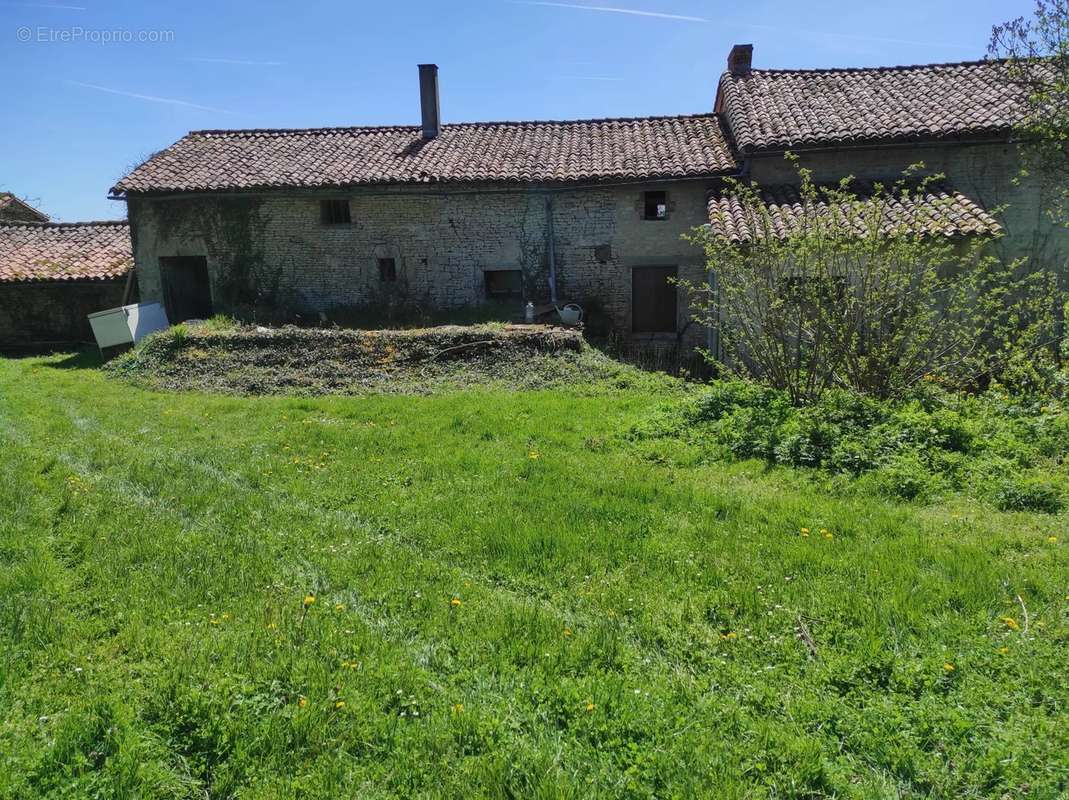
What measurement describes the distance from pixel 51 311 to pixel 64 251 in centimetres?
229

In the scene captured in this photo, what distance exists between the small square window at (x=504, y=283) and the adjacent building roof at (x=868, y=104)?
628cm

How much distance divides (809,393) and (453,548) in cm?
514

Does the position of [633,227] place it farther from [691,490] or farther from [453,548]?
[453,548]

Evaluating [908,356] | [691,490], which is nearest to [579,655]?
[691,490]

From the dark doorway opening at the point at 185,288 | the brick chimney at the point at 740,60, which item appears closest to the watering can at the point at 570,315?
the brick chimney at the point at 740,60

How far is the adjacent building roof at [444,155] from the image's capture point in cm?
1647

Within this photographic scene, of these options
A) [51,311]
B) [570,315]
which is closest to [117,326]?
[51,311]

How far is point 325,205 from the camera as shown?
17500 mm

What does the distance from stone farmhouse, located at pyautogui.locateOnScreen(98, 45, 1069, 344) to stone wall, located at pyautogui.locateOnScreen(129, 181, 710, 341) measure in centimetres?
4

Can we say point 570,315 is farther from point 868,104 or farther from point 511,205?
point 868,104

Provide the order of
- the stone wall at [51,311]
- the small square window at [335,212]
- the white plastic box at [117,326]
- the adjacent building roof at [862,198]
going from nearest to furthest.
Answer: the adjacent building roof at [862,198], the white plastic box at [117,326], the small square window at [335,212], the stone wall at [51,311]

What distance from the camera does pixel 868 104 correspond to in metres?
15.8

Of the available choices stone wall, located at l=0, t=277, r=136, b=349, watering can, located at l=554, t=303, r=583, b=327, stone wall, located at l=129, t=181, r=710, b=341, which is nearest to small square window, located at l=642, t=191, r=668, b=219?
stone wall, located at l=129, t=181, r=710, b=341

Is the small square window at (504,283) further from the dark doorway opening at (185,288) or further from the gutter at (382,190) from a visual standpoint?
the dark doorway opening at (185,288)
